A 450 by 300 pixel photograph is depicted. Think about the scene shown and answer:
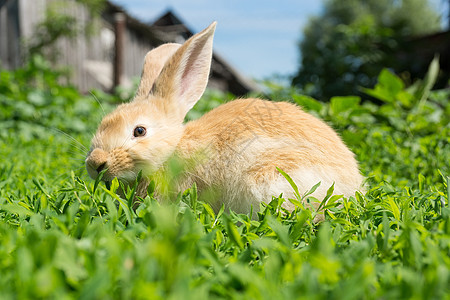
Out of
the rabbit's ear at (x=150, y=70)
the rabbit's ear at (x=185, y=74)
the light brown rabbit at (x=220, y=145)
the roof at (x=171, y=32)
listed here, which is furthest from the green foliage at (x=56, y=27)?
the light brown rabbit at (x=220, y=145)

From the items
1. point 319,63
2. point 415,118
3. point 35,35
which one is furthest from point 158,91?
point 319,63

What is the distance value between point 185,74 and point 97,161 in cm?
90

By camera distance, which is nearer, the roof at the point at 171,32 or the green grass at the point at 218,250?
the green grass at the point at 218,250

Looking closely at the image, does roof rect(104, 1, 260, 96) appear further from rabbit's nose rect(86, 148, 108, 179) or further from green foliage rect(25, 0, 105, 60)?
rabbit's nose rect(86, 148, 108, 179)

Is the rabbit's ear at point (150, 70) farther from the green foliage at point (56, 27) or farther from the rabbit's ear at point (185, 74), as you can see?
the green foliage at point (56, 27)

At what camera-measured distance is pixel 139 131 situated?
252 centimetres

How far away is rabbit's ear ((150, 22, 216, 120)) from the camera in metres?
2.61

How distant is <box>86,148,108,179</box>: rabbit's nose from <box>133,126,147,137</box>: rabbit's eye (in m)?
0.22

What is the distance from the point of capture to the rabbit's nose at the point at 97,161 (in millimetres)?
2330

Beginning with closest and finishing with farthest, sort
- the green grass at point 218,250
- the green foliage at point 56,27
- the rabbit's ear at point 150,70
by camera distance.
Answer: the green grass at point 218,250 < the rabbit's ear at point 150,70 < the green foliage at point 56,27

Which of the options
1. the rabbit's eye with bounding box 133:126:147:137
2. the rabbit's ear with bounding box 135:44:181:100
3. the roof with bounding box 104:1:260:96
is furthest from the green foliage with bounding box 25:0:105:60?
the rabbit's eye with bounding box 133:126:147:137

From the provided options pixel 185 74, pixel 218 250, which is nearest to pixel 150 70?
pixel 185 74

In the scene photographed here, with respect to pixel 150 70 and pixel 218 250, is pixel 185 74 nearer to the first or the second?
pixel 150 70

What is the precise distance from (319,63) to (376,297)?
1838cm
